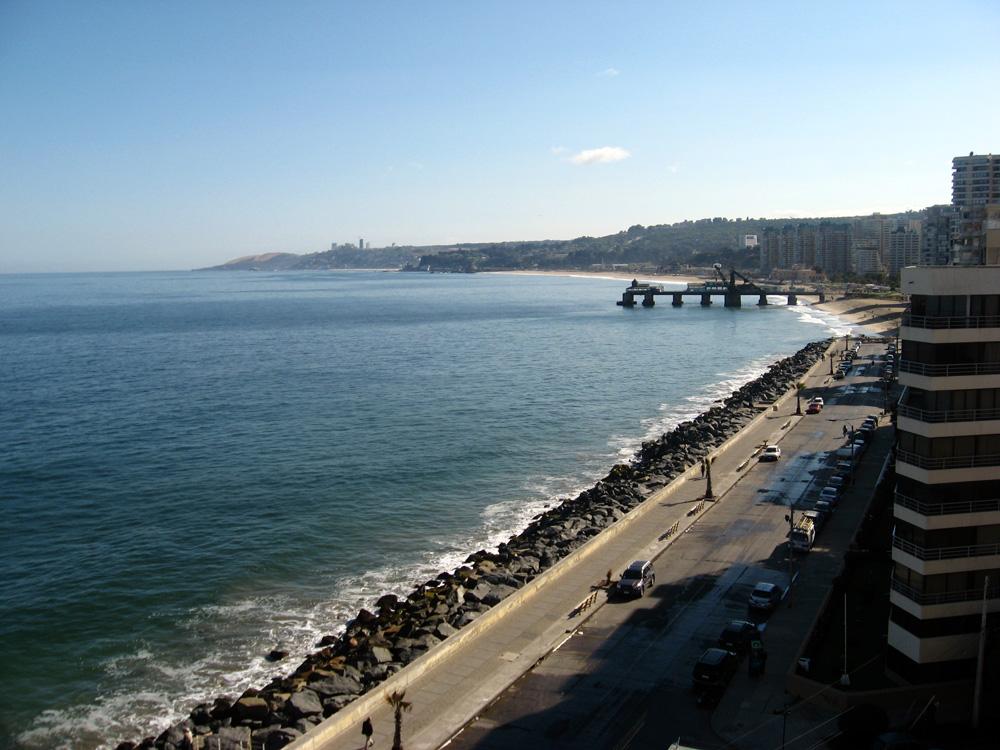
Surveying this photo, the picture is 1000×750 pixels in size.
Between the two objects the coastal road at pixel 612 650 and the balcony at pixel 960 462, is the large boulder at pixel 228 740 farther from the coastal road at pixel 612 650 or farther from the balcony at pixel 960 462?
the balcony at pixel 960 462

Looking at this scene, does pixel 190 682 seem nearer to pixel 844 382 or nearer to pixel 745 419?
pixel 745 419

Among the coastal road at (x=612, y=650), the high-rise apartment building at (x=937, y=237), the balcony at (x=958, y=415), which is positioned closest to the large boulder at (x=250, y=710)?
the coastal road at (x=612, y=650)

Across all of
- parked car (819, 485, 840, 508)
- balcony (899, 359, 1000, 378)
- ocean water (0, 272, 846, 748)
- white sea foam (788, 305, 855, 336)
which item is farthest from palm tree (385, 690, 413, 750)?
white sea foam (788, 305, 855, 336)

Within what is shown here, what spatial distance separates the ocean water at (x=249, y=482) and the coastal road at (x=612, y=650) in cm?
623

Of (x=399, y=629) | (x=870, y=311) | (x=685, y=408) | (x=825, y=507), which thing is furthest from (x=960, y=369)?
(x=870, y=311)

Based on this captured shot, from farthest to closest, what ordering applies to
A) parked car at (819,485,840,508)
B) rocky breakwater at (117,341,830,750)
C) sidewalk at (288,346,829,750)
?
parked car at (819,485,840,508) < rocky breakwater at (117,341,830,750) < sidewalk at (288,346,829,750)

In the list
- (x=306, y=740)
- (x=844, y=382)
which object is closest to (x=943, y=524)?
(x=306, y=740)

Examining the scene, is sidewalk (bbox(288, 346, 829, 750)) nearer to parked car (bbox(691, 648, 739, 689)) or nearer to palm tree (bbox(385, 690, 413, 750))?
palm tree (bbox(385, 690, 413, 750))

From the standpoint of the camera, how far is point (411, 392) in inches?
2559

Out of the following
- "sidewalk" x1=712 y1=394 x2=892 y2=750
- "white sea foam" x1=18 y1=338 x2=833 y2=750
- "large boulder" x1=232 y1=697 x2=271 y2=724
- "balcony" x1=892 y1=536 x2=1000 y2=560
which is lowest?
"white sea foam" x1=18 y1=338 x2=833 y2=750

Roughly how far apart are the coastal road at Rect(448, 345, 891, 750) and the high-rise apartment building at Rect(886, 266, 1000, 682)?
3.07m

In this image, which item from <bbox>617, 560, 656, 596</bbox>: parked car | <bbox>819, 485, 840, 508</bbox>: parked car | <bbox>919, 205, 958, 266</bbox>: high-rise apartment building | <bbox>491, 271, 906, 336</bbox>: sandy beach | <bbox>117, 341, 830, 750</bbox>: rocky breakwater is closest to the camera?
<bbox>117, 341, 830, 750</bbox>: rocky breakwater

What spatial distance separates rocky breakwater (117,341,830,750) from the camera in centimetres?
1838

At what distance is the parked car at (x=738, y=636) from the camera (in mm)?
19109
